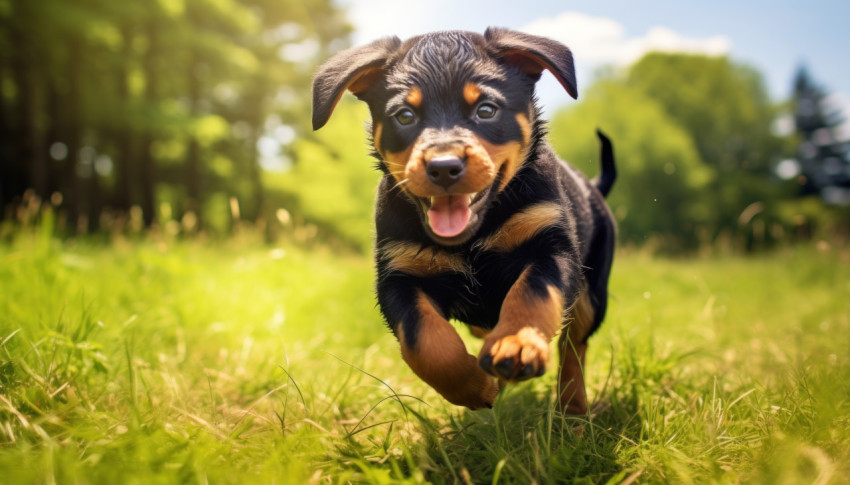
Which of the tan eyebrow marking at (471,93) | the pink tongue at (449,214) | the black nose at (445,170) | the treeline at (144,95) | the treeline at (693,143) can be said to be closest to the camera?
the black nose at (445,170)

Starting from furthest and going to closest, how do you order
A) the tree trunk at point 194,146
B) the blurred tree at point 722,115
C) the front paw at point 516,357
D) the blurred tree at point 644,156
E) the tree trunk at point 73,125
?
the blurred tree at point 722,115 < the blurred tree at point 644,156 < the tree trunk at point 194,146 < the tree trunk at point 73,125 < the front paw at point 516,357

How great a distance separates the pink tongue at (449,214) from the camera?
79.5 inches

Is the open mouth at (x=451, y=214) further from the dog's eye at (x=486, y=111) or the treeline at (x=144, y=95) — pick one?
the treeline at (x=144, y=95)

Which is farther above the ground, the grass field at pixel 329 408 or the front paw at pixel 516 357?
the front paw at pixel 516 357

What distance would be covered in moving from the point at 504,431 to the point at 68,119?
14093mm

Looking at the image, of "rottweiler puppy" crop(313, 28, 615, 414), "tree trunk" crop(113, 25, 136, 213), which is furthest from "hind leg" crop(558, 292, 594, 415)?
"tree trunk" crop(113, 25, 136, 213)

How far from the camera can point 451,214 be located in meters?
2.05

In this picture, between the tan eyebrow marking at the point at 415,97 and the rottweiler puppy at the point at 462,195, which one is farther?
the tan eyebrow marking at the point at 415,97

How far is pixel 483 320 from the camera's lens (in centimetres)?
241

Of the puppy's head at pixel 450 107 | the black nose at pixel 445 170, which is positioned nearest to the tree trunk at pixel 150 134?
the puppy's head at pixel 450 107

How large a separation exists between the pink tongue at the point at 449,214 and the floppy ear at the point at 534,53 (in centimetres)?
58

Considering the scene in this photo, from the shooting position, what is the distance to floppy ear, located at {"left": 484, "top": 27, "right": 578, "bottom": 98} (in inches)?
84.3

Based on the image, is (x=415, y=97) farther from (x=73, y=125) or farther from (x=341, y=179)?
(x=341, y=179)

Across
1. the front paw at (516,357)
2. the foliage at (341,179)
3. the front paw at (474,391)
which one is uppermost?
the front paw at (516,357)
